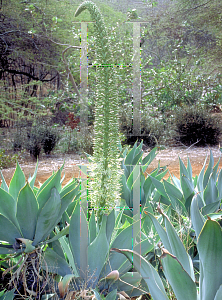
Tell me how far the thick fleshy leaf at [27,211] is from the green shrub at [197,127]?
16.5 feet

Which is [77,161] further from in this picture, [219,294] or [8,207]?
[219,294]

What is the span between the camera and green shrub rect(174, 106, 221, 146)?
5504 mm

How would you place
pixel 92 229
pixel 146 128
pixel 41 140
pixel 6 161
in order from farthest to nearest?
pixel 146 128 < pixel 41 140 < pixel 6 161 < pixel 92 229

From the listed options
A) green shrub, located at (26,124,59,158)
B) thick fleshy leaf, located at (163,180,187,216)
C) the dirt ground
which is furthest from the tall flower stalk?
green shrub, located at (26,124,59,158)

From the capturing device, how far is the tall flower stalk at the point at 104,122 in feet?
1.83

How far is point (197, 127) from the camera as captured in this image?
18.2 ft

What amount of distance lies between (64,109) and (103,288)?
18.3 feet

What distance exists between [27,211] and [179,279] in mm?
514

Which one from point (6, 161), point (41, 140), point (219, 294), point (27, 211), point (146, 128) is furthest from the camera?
point (146, 128)

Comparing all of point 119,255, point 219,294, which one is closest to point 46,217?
point 119,255

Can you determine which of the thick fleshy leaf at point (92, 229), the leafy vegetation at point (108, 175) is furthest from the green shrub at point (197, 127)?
the thick fleshy leaf at point (92, 229)

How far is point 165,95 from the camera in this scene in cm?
627

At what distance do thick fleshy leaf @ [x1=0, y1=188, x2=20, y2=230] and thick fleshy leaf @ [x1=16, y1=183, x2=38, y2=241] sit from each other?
63 millimetres

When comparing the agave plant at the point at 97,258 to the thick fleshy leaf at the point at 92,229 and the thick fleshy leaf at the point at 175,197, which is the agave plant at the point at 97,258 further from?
the thick fleshy leaf at the point at 175,197
